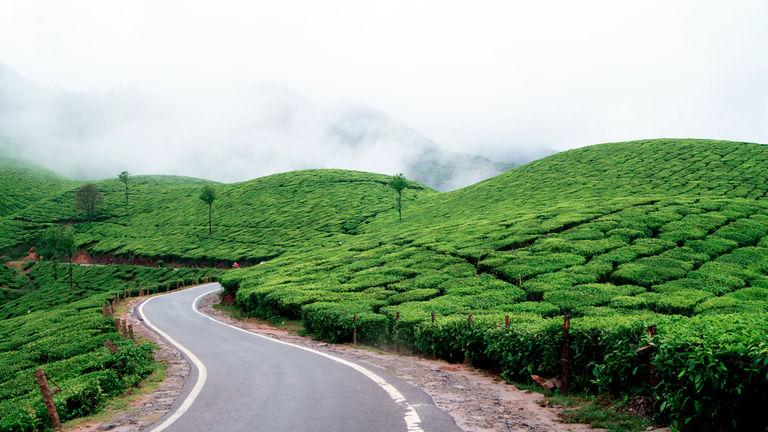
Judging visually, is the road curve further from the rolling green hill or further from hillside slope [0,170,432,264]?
the rolling green hill

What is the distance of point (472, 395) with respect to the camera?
38.0 feet

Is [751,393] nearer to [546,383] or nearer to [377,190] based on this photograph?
[546,383]

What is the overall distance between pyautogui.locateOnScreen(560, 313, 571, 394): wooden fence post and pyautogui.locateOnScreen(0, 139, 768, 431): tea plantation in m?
0.19

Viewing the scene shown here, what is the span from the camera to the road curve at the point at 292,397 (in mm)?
9156

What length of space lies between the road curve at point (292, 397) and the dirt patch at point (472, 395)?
17.0 inches

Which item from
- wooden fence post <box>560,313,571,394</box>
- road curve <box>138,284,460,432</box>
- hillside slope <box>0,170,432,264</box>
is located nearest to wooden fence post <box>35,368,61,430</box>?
road curve <box>138,284,460,432</box>

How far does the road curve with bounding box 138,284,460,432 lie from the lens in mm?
9156

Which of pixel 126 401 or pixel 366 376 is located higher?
pixel 366 376

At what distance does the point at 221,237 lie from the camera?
294 ft

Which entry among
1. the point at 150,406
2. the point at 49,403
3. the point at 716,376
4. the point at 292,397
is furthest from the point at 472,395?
the point at 49,403

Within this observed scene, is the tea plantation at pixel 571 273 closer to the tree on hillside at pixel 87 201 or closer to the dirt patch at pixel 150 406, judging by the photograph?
the dirt patch at pixel 150 406

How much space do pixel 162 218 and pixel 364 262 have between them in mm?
87666

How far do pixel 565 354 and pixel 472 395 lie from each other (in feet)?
7.65

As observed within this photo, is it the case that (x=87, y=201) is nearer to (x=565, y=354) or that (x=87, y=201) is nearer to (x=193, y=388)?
(x=193, y=388)
